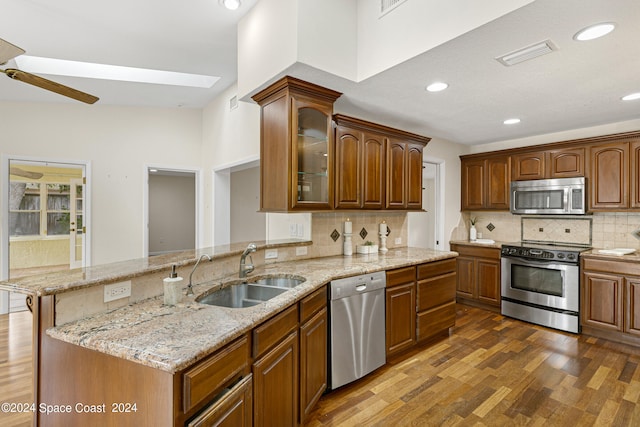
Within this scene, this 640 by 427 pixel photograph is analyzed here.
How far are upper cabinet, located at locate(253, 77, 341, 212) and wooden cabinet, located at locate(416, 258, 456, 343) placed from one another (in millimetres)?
1265

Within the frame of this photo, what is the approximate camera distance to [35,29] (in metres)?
2.72

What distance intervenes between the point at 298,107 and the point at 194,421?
217cm

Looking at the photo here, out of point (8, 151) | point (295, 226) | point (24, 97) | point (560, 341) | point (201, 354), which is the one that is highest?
point (24, 97)

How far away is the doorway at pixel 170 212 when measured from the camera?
9031 millimetres

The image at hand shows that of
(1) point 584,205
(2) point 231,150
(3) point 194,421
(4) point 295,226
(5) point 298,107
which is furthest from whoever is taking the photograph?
(2) point 231,150

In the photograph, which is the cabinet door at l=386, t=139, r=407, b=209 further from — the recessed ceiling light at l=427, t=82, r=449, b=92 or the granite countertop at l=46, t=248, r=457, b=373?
the granite countertop at l=46, t=248, r=457, b=373

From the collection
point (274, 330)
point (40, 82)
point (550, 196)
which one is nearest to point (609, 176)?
point (550, 196)

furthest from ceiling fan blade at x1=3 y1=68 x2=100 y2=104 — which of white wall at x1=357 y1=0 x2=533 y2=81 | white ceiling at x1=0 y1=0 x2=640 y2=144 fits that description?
white wall at x1=357 y1=0 x2=533 y2=81

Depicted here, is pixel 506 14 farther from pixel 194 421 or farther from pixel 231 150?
pixel 231 150

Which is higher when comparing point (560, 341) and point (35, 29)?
point (35, 29)

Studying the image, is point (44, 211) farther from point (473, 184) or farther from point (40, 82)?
point (473, 184)

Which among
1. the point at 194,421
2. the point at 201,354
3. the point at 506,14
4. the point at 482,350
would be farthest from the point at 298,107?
the point at 482,350

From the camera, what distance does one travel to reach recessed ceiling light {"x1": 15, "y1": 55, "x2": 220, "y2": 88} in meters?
3.49

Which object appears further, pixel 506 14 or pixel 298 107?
pixel 298 107
